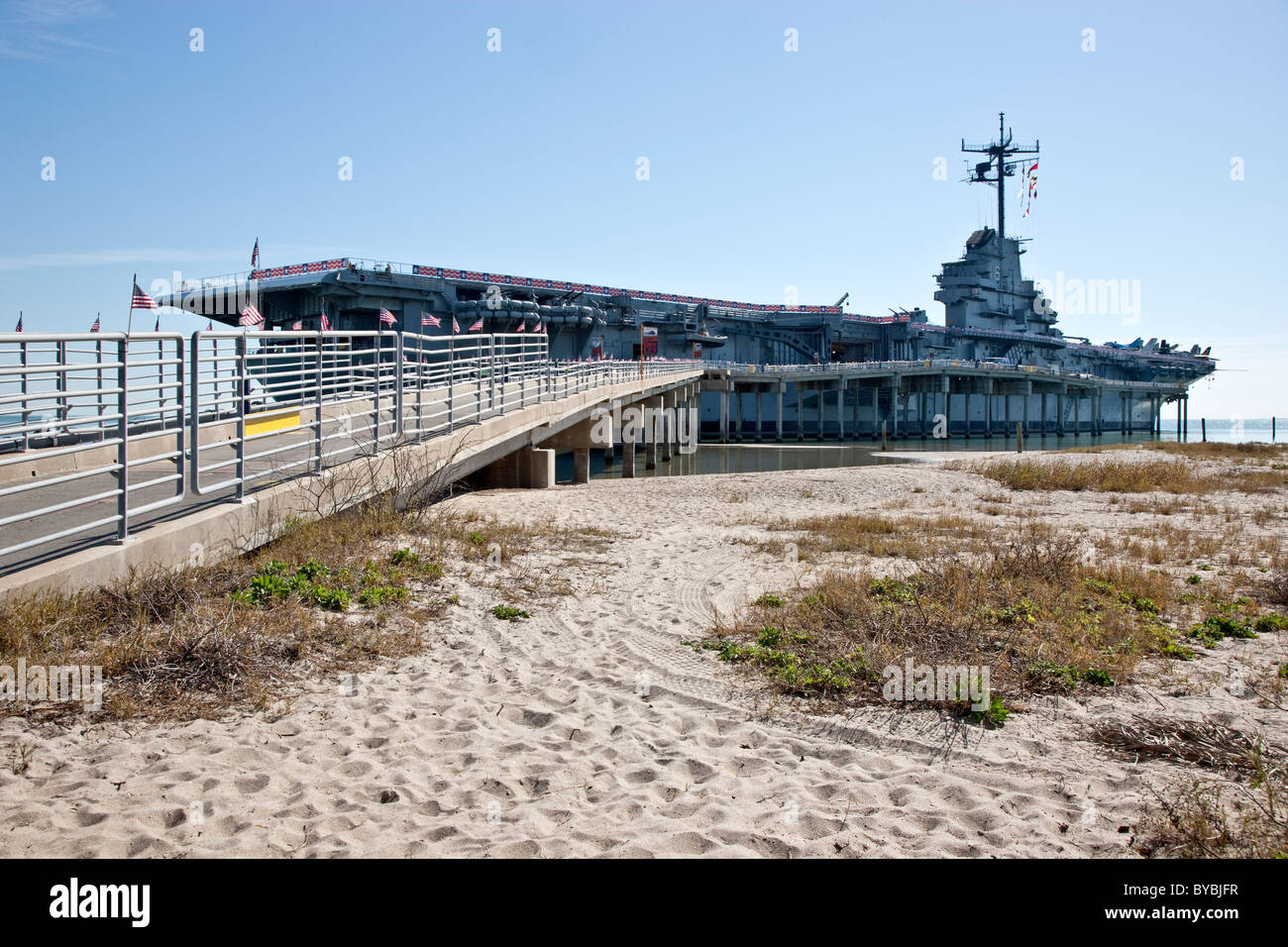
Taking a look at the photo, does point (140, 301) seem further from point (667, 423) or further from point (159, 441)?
point (667, 423)

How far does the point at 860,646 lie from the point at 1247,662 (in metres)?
3.01

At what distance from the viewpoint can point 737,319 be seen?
69062 mm

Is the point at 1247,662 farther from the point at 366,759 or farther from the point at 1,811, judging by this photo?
the point at 1,811

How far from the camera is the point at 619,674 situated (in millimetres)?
6199

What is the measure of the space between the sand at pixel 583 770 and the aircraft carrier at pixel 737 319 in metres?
25.5

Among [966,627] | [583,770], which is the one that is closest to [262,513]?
[583,770]

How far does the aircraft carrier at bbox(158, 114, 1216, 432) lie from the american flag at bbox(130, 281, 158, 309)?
31.3 feet

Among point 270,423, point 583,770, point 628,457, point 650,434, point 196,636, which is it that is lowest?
point 583,770

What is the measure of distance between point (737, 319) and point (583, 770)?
6662 cm

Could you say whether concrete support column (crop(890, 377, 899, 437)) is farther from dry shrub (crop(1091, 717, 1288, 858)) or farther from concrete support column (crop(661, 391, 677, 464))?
dry shrub (crop(1091, 717, 1288, 858))

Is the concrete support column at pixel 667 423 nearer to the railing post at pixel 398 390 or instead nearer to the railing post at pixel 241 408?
the railing post at pixel 398 390

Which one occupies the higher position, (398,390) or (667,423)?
(398,390)

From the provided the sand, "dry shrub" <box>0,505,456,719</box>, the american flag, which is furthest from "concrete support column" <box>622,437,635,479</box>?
the sand

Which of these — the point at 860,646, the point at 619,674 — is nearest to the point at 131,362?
the point at 619,674
